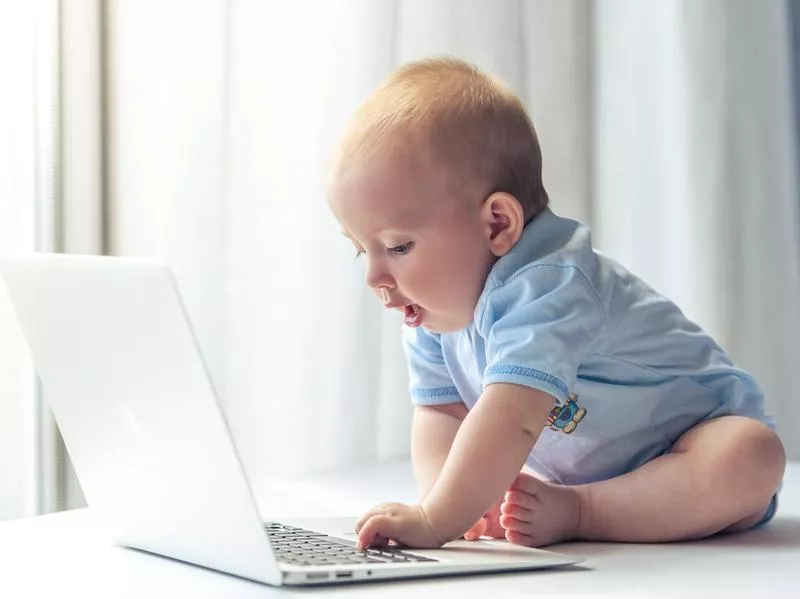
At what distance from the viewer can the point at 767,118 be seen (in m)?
1.79

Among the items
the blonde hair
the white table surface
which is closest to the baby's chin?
the blonde hair

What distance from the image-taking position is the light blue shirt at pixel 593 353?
3.26ft

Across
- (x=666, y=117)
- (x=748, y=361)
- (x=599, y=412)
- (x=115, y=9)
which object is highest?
(x=115, y=9)

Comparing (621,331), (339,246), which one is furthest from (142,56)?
(621,331)

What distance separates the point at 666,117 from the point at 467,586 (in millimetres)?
1188

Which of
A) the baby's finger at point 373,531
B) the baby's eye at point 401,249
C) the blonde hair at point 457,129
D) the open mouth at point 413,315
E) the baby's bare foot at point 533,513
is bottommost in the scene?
the baby's bare foot at point 533,513

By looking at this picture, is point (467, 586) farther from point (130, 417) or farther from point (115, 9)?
point (115, 9)

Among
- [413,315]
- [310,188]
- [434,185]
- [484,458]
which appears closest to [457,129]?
[434,185]

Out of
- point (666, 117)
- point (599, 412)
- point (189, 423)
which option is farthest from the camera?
point (666, 117)

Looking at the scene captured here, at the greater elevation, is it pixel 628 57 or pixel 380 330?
pixel 628 57

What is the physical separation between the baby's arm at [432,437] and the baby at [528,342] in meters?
0.08

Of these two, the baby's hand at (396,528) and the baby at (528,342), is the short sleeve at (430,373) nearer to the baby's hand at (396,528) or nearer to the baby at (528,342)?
the baby at (528,342)

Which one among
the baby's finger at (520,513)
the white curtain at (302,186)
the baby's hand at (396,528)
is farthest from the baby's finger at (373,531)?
the white curtain at (302,186)

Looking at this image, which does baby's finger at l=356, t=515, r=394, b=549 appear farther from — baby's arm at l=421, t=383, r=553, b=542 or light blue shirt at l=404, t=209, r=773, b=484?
light blue shirt at l=404, t=209, r=773, b=484
